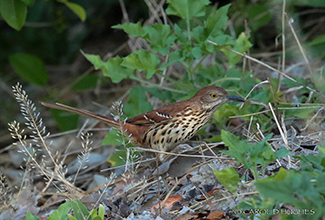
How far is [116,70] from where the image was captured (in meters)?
3.69

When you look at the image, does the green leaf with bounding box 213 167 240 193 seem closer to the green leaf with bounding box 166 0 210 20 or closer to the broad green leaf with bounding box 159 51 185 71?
the broad green leaf with bounding box 159 51 185 71

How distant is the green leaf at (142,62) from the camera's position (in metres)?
3.46

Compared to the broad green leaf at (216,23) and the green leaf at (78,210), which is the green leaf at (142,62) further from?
the green leaf at (78,210)

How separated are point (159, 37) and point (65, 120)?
194 centimetres

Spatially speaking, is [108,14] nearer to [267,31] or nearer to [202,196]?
[267,31]

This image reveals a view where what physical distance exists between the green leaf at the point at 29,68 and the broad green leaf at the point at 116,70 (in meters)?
2.40

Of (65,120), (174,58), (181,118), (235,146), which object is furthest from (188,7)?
(65,120)

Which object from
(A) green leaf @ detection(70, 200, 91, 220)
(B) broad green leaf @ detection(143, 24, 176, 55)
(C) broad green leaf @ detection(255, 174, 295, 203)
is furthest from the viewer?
(B) broad green leaf @ detection(143, 24, 176, 55)

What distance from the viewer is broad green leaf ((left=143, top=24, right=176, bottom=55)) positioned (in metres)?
3.51

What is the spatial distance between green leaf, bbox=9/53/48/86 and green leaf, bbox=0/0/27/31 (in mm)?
1864

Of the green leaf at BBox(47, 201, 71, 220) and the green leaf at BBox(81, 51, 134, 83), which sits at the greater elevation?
the green leaf at BBox(81, 51, 134, 83)

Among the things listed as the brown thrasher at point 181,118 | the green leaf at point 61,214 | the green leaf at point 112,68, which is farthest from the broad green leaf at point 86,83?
the green leaf at point 61,214

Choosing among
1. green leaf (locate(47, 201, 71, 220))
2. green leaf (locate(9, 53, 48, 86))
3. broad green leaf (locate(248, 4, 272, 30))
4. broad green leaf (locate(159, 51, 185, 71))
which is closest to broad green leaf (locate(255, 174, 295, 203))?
green leaf (locate(47, 201, 71, 220))

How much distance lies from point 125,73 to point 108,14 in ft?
11.1
